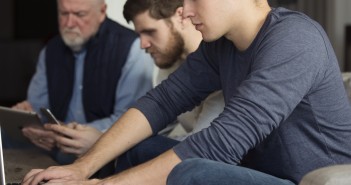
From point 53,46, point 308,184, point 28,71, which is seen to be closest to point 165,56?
point 53,46

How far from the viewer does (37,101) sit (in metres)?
3.33

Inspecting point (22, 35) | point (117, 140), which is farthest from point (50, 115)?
point (22, 35)

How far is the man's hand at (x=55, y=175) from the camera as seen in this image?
1877mm

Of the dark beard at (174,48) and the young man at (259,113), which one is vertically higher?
the young man at (259,113)

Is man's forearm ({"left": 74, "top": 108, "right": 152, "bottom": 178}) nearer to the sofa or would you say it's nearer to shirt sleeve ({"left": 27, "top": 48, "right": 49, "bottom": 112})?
the sofa

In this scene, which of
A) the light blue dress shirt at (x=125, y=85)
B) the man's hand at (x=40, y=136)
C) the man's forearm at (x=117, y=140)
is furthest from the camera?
the light blue dress shirt at (x=125, y=85)

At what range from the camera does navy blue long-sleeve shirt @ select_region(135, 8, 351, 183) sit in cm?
171

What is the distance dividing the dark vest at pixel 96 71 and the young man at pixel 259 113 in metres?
0.96

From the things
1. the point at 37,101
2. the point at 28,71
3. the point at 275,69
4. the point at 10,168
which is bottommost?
the point at 28,71

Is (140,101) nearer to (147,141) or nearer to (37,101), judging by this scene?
(147,141)

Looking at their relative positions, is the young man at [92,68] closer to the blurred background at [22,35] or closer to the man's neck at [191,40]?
the man's neck at [191,40]

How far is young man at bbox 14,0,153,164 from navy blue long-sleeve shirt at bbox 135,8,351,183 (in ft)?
3.20

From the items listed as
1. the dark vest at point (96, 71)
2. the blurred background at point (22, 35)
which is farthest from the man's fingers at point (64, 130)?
the blurred background at point (22, 35)

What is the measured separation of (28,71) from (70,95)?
1.68m
